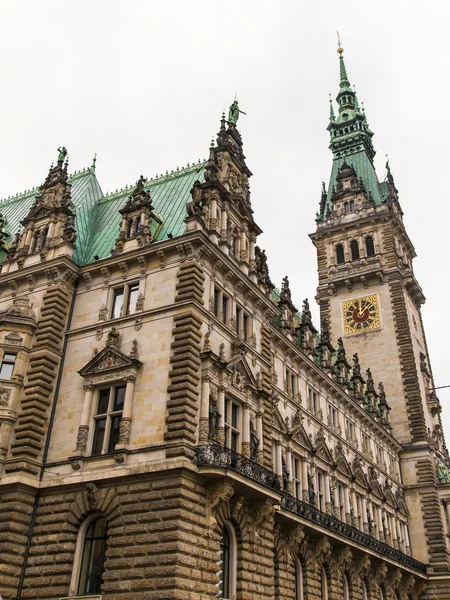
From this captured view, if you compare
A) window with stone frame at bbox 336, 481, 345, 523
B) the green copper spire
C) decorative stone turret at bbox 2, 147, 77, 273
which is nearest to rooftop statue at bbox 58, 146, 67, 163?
decorative stone turret at bbox 2, 147, 77, 273

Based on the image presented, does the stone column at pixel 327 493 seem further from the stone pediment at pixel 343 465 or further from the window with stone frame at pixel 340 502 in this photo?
the stone pediment at pixel 343 465

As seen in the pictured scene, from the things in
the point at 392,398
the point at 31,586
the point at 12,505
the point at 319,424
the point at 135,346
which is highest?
the point at 392,398

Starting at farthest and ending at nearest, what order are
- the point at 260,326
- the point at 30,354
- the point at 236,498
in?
the point at 260,326 → the point at 30,354 → the point at 236,498

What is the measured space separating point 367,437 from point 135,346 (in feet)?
99.6

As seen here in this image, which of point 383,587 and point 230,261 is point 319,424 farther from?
point 230,261

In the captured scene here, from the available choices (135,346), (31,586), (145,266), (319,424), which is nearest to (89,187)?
(145,266)

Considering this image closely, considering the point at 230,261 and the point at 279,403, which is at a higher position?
the point at 230,261

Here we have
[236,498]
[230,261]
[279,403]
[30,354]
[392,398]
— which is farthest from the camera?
[392,398]

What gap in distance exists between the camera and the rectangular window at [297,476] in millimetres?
37438

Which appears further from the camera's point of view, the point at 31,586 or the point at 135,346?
the point at 135,346

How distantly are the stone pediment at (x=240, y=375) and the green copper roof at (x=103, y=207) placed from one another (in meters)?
7.34

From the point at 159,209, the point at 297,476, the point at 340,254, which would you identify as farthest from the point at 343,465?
the point at 340,254

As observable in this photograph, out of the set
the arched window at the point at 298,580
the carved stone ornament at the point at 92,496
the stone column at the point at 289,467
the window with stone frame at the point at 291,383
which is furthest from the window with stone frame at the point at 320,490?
the carved stone ornament at the point at 92,496

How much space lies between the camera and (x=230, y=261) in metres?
32.3
